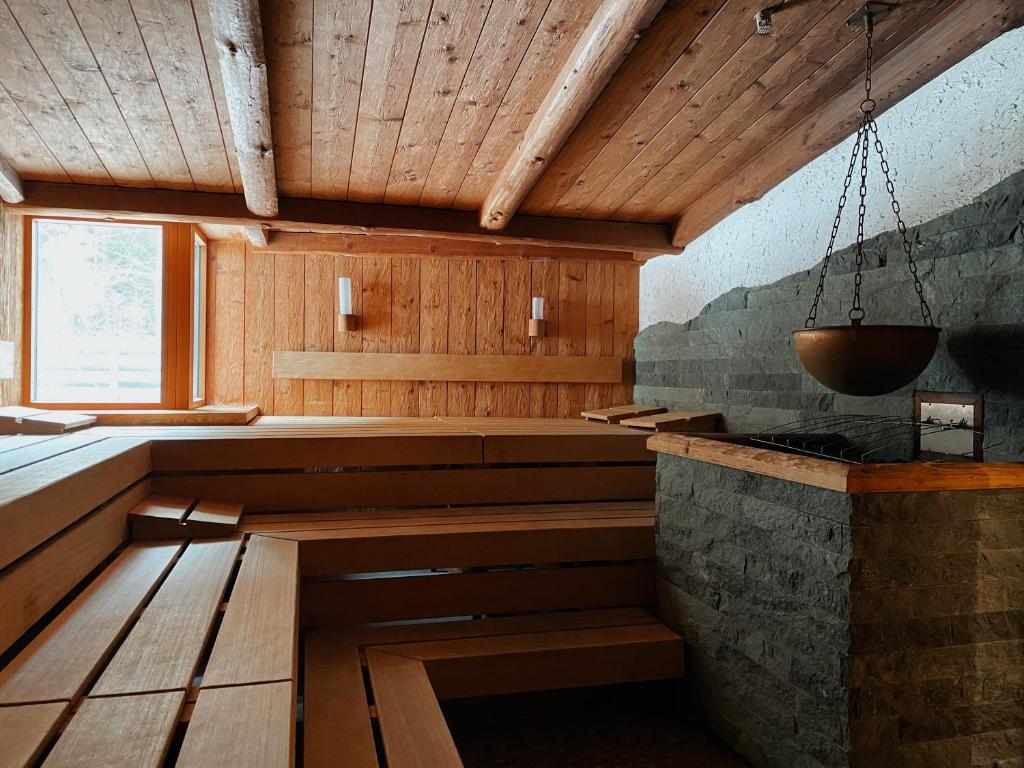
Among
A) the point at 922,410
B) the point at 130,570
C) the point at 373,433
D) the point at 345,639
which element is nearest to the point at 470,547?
the point at 345,639

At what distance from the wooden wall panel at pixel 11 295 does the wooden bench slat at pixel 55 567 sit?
5.40 feet

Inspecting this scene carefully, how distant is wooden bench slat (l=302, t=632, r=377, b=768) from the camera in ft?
5.28

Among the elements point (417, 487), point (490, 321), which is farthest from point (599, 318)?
point (417, 487)

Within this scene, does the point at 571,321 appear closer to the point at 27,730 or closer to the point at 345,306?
the point at 345,306

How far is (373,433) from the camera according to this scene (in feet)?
10.2

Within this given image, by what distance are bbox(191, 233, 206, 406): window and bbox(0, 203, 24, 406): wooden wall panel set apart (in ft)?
2.68

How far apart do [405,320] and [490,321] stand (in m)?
0.57

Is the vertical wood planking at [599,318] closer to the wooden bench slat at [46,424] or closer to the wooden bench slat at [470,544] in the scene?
the wooden bench slat at [470,544]

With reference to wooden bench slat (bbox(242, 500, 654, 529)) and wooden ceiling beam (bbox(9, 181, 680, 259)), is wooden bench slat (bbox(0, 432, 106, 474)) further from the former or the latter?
wooden ceiling beam (bbox(9, 181, 680, 259))

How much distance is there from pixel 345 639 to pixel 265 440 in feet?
3.11

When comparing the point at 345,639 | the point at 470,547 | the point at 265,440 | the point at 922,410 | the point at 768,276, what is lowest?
the point at 345,639

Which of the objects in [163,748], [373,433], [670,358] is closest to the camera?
[163,748]

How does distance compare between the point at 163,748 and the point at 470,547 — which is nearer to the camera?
the point at 163,748

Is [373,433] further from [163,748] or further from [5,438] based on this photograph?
[163,748]
